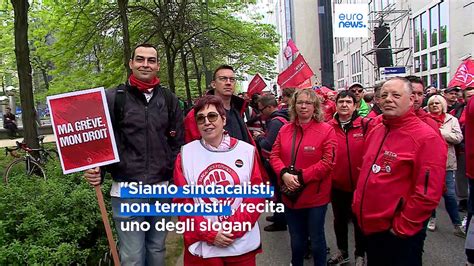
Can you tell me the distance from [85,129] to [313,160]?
208 cm

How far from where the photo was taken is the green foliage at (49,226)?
352 cm

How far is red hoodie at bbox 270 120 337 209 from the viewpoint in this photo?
13.7ft

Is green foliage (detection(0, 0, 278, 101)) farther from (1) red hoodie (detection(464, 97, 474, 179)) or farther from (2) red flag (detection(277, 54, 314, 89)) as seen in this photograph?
(1) red hoodie (detection(464, 97, 474, 179))

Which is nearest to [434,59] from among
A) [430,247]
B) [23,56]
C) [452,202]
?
[452,202]

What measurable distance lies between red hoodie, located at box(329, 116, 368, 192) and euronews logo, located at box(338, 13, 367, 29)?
2003 centimetres

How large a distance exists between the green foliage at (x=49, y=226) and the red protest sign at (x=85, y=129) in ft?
2.74

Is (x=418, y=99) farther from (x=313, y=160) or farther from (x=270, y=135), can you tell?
(x=270, y=135)

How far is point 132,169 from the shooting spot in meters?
3.43

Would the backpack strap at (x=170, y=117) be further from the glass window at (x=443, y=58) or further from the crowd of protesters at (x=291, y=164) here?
the glass window at (x=443, y=58)

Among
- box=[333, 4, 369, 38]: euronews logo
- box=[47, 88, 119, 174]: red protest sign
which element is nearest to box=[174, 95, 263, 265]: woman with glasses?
box=[47, 88, 119, 174]: red protest sign

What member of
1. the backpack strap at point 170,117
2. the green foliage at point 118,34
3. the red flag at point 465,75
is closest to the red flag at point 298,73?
the red flag at point 465,75

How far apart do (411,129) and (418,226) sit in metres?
0.69

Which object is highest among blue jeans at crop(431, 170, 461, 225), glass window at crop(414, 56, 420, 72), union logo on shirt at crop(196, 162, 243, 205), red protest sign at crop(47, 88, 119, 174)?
glass window at crop(414, 56, 420, 72)

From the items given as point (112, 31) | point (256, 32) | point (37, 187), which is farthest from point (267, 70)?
point (37, 187)
